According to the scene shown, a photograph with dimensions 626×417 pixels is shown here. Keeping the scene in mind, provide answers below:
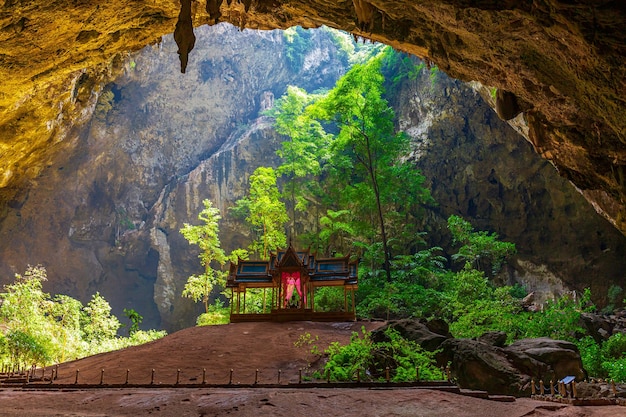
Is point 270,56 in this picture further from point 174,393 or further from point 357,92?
point 174,393

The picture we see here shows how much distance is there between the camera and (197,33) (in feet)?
111

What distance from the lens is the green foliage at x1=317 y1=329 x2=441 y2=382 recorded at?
8.20 m

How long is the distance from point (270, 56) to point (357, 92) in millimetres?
17916

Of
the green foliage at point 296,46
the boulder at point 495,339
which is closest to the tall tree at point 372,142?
the boulder at point 495,339

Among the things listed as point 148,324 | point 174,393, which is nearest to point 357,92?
point 174,393

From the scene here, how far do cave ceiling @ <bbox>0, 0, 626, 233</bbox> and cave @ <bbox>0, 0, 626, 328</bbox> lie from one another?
2 centimetres

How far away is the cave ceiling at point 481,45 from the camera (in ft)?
18.1

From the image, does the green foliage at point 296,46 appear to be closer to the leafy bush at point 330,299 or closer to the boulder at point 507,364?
the leafy bush at point 330,299

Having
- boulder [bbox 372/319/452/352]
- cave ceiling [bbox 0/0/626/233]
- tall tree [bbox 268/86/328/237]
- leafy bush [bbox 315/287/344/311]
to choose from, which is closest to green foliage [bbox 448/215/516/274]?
leafy bush [bbox 315/287/344/311]

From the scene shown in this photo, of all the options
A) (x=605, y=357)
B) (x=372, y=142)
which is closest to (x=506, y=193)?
(x=372, y=142)

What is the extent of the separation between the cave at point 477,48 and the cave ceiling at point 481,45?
0.02 m

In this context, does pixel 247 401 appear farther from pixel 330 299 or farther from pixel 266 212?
pixel 266 212

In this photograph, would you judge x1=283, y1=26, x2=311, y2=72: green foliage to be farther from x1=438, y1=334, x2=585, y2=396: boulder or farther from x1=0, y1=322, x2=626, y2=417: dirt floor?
x1=438, y1=334, x2=585, y2=396: boulder

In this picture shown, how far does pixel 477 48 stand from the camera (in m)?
7.91
